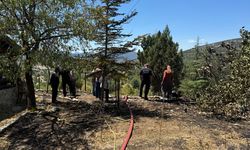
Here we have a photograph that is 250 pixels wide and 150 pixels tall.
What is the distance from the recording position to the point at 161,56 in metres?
43.7

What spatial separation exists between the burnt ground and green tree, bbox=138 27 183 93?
89.0 feet

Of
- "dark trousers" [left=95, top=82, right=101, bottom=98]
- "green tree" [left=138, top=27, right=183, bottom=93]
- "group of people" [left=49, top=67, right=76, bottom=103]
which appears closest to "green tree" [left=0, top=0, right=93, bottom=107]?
"group of people" [left=49, top=67, right=76, bottom=103]

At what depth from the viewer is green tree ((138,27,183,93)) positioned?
4193 centimetres

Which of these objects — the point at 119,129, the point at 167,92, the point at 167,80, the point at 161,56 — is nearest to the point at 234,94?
the point at 167,80

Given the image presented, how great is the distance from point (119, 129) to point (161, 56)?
3394 cm

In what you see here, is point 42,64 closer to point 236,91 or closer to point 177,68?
point 236,91

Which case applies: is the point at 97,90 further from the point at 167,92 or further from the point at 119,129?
the point at 119,129

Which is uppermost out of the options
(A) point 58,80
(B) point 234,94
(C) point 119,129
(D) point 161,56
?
(D) point 161,56

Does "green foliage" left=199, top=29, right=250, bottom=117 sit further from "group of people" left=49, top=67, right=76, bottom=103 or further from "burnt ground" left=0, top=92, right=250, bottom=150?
"group of people" left=49, top=67, right=76, bottom=103

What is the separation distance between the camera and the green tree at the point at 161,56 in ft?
138

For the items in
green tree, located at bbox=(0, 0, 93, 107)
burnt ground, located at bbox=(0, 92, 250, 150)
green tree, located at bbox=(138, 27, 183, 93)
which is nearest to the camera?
burnt ground, located at bbox=(0, 92, 250, 150)

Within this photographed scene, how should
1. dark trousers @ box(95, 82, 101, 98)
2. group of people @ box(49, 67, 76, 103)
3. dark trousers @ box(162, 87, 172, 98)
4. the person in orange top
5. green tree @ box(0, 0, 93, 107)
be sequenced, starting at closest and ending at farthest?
1. green tree @ box(0, 0, 93, 107)
2. group of people @ box(49, 67, 76, 103)
3. the person in orange top
4. dark trousers @ box(162, 87, 172, 98)
5. dark trousers @ box(95, 82, 101, 98)

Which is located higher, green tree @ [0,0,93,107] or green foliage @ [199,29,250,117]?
green tree @ [0,0,93,107]

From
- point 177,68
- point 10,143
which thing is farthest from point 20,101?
point 177,68
